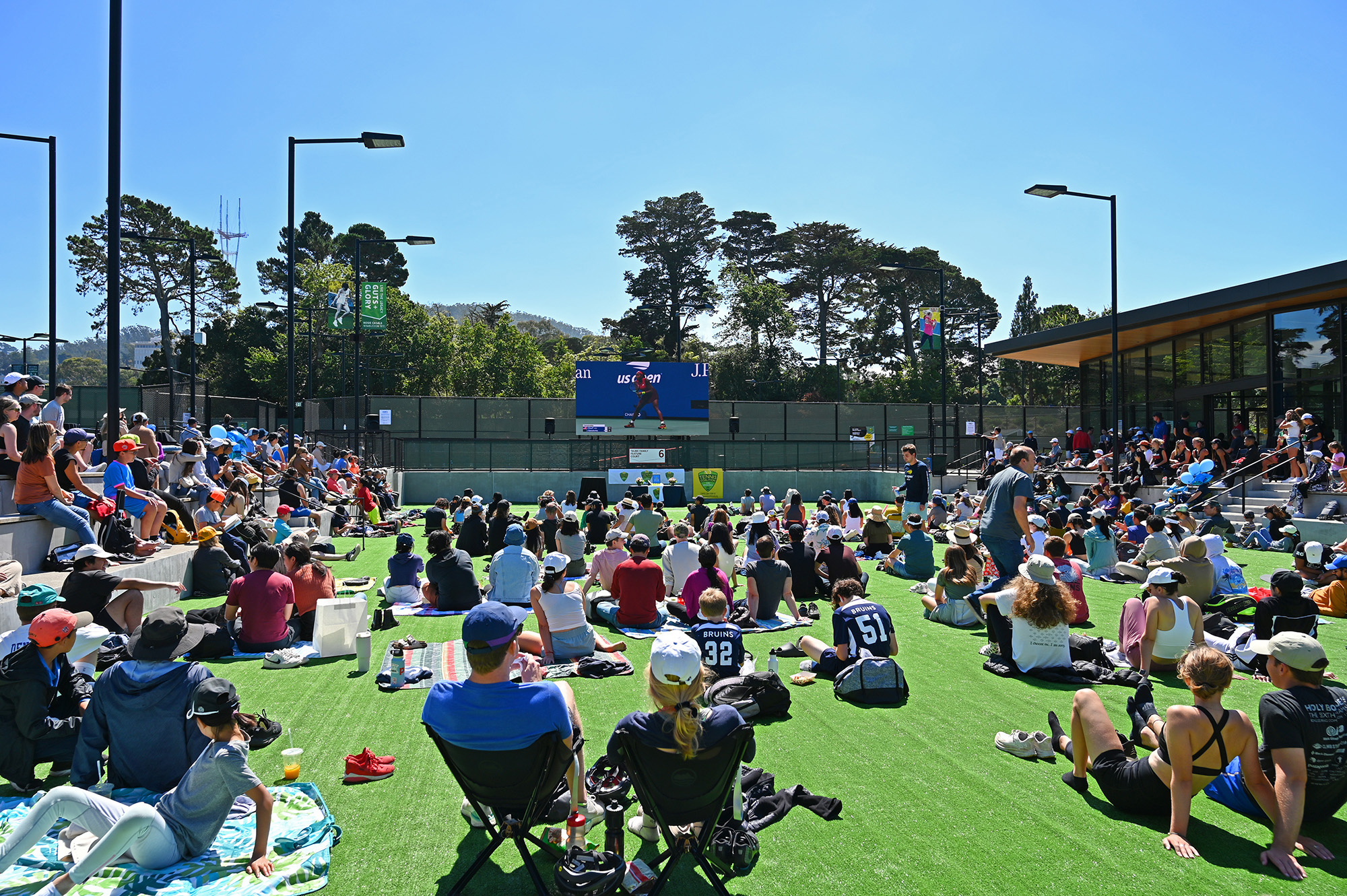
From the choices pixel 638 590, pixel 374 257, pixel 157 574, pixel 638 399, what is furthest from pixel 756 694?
pixel 374 257

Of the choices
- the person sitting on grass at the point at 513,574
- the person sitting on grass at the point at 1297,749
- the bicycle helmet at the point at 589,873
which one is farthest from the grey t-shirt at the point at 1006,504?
the bicycle helmet at the point at 589,873

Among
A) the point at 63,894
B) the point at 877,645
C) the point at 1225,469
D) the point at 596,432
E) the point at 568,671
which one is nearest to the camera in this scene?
the point at 63,894

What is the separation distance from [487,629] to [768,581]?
22.1 feet

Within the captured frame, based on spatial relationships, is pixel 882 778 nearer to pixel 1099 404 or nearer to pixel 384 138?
pixel 384 138

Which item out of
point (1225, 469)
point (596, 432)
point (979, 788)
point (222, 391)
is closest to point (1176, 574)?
point (979, 788)

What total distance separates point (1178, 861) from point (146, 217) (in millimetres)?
67336

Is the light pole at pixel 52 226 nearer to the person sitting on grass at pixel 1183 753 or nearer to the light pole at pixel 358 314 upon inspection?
the light pole at pixel 358 314

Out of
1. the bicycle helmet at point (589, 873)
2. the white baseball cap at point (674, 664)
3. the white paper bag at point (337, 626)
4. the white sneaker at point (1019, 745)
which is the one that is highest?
the white baseball cap at point (674, 664)

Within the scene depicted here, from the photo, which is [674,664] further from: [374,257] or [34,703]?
[374,257]

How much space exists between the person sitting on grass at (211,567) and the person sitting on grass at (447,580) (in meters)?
3.22

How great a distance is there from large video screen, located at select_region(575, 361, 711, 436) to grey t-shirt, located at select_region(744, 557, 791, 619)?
26.3 metres

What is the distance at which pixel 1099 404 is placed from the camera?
123ft

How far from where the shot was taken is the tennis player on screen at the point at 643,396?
1464 inches

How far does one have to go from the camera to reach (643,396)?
37219 millimetres
